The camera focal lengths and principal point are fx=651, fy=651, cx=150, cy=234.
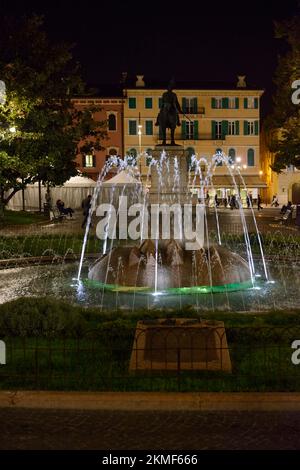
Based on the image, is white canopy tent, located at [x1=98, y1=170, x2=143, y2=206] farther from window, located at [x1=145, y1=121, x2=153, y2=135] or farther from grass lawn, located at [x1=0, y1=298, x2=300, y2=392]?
grass lawn, located at [x1=0, y1=298, x2=300, y2=392]

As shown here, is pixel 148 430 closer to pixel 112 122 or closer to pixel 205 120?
pixel 112 122

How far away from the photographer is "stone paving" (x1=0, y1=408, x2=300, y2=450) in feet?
20.0

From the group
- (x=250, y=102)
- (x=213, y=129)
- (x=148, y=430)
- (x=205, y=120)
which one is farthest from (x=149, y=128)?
(x=148, y=430)

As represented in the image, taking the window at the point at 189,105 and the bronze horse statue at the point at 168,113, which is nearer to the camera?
the bronze horse statue at the point at 168,113

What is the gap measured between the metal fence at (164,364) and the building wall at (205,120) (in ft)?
205

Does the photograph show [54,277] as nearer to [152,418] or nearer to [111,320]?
[111,320]

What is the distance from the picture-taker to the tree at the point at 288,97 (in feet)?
→ 116

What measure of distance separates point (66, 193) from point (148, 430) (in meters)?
46.4

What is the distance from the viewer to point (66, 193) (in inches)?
2050

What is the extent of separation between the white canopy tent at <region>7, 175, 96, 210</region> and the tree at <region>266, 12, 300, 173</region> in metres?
14.7

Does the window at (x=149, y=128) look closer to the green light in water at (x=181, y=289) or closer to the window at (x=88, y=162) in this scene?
the window at (x=88, y=162)

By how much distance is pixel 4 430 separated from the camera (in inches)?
256

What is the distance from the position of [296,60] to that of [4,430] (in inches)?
1255

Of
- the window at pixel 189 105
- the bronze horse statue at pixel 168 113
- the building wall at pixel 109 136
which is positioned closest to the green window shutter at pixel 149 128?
the building wall at pixel 109 136
